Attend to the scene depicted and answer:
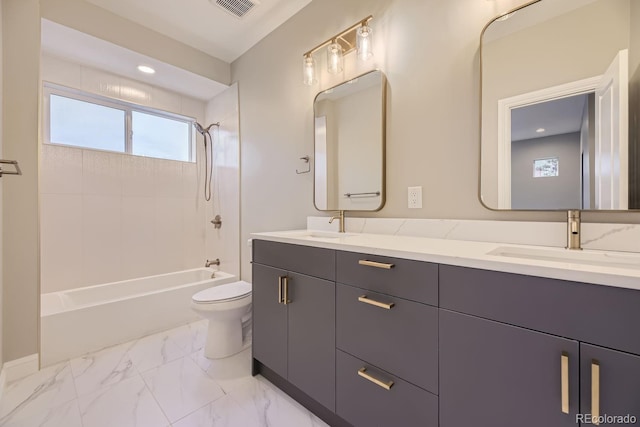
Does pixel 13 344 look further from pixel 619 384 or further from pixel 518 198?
Answer: pixel 518 198

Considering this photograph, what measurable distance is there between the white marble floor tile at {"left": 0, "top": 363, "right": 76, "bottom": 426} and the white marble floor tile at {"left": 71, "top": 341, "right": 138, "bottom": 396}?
45 mm

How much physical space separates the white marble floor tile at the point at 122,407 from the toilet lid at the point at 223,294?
557mm

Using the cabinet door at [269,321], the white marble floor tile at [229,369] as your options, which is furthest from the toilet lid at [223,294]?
the white marble floor tile at [229,369]

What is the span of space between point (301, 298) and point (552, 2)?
1.68m

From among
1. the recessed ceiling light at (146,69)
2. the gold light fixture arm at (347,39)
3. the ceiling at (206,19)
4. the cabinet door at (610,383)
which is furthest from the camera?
the recessed ceiling light at (146,69)

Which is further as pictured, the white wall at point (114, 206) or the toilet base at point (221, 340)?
the white wall at point (114, 206)

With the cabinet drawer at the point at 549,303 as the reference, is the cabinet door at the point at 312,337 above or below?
below

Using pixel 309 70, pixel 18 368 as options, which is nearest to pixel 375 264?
pixel 309 70

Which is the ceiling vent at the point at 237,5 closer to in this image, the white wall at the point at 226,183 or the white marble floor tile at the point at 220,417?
the white wall at the point at 226,183

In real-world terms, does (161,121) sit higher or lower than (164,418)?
higher

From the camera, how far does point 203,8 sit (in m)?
2.07

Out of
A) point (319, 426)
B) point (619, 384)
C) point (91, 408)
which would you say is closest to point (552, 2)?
point (619, 384)

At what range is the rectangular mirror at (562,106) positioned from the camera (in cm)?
97

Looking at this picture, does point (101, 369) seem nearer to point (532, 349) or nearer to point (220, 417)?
point (220, 417)
